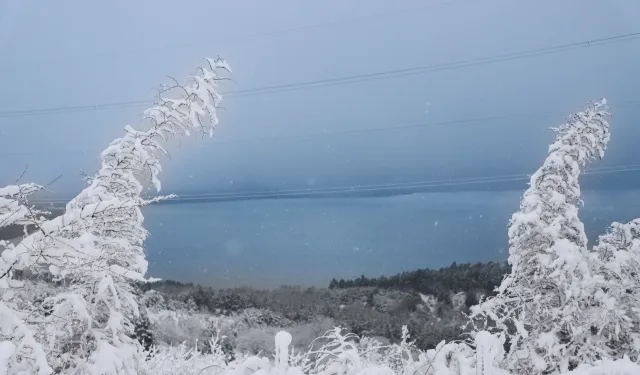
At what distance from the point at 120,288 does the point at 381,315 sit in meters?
27.3

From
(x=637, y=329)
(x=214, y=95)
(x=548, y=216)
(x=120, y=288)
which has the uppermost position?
(x=214, y=95)

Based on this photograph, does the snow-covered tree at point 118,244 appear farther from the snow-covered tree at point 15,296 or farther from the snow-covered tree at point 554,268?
the snow-covered tree at point 554,268

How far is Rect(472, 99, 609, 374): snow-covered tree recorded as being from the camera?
9.30 metres

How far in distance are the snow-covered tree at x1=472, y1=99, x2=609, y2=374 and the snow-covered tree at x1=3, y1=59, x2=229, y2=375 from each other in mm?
5781

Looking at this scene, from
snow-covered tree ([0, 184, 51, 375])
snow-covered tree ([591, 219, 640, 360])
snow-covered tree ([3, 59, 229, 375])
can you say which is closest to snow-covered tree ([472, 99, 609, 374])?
snow-covered tree ([591, 219, 640, 360])

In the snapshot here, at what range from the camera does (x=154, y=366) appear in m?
12.4

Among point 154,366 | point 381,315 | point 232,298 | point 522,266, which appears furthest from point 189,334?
point 522,266

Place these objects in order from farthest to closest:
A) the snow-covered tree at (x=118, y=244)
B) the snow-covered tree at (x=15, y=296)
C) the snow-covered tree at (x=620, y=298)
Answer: the snow-covered tree at (x=620, y=298)
the snow-covered tree at (x=118, y=244)
the snow-covered tree at (x=15, y=296)

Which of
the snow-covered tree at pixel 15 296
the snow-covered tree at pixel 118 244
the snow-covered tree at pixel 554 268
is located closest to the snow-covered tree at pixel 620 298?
the snow-covered tree at pixel 554 268

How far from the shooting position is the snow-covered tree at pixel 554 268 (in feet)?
30.5

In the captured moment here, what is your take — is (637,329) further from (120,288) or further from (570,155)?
(120,288)

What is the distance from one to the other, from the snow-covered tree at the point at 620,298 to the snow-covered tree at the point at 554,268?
0.69 ft

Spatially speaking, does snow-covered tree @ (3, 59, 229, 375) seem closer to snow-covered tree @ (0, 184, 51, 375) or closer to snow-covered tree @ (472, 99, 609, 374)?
snow-covered tree @ (0, 184, 51, 375)

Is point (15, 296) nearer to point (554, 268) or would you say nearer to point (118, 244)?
point (118, 244)
